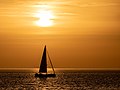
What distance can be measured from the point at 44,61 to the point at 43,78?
15150 mm

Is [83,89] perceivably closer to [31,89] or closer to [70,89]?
[70,89]

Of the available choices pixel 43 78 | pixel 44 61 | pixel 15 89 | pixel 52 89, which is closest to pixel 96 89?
pixel 52 89

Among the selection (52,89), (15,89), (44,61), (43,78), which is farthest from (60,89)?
(43,78)

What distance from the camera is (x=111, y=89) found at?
96.4 meters

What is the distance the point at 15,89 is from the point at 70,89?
437 inches

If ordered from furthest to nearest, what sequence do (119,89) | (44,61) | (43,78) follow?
(43,78), (44,61), (119,89)

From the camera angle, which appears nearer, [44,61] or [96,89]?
[96,89]

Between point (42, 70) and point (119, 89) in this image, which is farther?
point (42, 70)

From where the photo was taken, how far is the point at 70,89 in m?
98.3

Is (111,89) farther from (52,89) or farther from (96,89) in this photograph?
(52,89)

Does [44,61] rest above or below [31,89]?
above

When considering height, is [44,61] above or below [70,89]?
above

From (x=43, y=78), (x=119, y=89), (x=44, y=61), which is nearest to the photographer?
(x=119, y=89)

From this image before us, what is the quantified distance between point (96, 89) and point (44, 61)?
135ft
